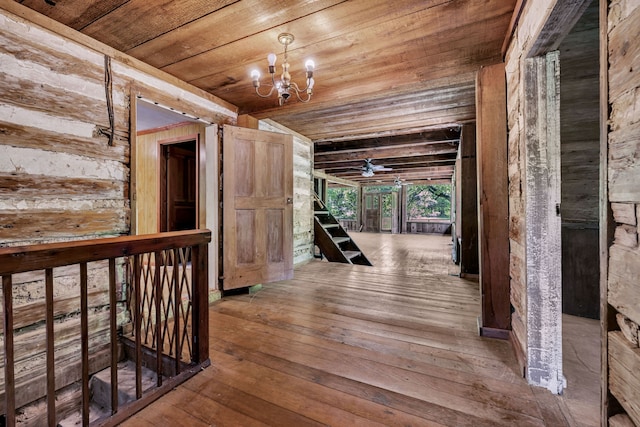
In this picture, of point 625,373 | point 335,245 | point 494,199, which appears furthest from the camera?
point 335,245

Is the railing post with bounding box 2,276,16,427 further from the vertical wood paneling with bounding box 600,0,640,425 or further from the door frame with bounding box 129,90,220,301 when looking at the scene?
the vertical wood paneling with bounding box 600,0,640,425

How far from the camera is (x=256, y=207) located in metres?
3.14

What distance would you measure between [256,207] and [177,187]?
2211 millimetres

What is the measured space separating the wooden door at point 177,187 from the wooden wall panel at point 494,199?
154 inches

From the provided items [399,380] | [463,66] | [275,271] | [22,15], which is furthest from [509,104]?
[22,15]

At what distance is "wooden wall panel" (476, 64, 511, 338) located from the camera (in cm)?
194

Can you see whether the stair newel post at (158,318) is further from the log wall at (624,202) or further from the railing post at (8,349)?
the log wall at (624,202)

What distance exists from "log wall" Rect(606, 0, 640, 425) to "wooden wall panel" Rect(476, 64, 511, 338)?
121 cm

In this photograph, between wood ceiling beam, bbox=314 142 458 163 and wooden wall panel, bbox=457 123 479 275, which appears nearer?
wooden wall panel, bbox=457 123 479 275

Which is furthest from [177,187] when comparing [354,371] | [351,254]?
[354,371]

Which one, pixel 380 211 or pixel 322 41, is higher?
pixel 322 41

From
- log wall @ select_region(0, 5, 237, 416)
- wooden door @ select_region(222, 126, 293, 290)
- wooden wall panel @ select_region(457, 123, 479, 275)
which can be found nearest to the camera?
log wall @ select_region(0, 5, 237, 416)

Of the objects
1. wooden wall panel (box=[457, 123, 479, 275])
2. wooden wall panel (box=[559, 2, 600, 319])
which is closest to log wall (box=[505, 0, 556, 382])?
wooden wall panel (box=[559, 2, 600, 319])

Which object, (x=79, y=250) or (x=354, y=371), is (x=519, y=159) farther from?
(x=79, y=250)
